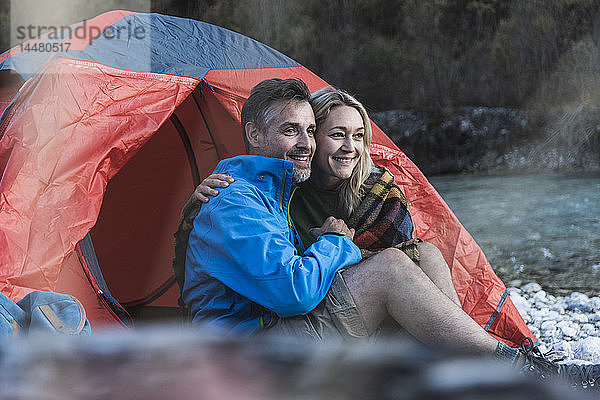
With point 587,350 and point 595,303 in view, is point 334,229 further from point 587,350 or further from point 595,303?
point 595,303

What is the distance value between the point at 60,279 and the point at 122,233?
0.66 meters

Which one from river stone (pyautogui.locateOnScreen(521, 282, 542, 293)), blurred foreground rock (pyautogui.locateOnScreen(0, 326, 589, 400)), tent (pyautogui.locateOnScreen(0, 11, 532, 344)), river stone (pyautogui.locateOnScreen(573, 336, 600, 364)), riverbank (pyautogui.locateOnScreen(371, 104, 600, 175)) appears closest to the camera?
blurred foreground rock (pyautogui.locateOnScreen(0, 326, 589, 400))

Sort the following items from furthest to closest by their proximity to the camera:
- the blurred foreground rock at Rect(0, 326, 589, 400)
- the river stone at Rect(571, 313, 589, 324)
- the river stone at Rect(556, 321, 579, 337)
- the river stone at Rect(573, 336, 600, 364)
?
the river stone at Rect(571, 313, 589, 324)
the river stone at Rect(556, 321, 579, 337)
the river stone at Rect(573, 336, 600, 364)
the blurred foreground rock at Rect(0, 326, 589, 400)

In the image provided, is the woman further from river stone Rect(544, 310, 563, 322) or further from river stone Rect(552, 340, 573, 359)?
river stone Rect(544, 310, 563, 322)

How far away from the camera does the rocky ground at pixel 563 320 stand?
6.83 ft

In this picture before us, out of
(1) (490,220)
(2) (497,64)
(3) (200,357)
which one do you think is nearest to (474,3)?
(2) (497,64)

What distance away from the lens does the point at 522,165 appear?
363 inches

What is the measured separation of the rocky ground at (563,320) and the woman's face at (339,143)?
103 cm

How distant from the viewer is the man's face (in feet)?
5.03

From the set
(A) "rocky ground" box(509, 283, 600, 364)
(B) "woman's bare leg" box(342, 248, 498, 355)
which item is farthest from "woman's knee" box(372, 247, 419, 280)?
(A) "rocky ground" box(509, 283, 600, 364)

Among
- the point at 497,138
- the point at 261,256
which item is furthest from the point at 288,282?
the point at 497,138

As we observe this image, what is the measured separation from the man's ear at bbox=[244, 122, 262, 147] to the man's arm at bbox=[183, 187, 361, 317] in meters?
0.24

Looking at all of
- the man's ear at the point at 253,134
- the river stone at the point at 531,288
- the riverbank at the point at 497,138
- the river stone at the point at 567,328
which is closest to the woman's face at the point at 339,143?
the man's ear at the point at 253,134

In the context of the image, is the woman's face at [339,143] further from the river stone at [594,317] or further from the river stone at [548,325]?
the river stone at [594,317]
